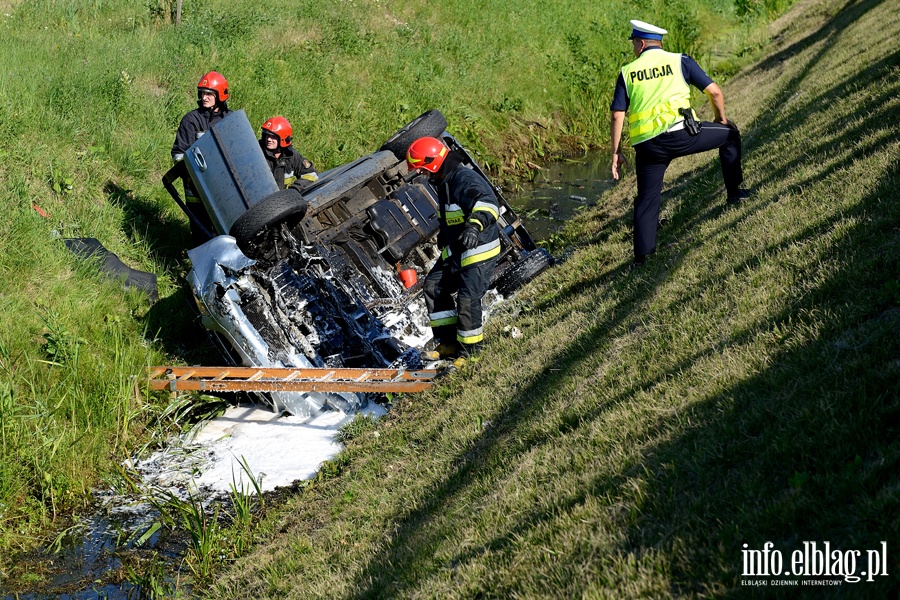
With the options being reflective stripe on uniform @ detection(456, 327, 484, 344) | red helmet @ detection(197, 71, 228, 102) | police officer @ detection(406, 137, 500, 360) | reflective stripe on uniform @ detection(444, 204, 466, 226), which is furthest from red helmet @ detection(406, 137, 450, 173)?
red helmet @ detection(197, 71, 228, 102)

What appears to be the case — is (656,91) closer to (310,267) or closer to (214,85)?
(310,267)

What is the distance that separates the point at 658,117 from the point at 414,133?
2934 mm

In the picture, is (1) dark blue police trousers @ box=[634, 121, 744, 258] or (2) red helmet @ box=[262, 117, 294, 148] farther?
(2) red helmet @ box=[262, 117, 294, 148]

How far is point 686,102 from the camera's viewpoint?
243 inches

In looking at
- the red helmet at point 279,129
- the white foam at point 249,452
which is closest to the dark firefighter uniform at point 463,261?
the white foam at point 249,452

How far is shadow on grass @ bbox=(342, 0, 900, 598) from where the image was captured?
271 centimetres

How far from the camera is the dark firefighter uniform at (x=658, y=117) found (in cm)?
616

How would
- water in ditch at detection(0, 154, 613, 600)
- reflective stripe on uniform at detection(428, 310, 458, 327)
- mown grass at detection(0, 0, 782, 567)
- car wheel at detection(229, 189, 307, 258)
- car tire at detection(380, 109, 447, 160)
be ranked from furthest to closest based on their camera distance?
car tire at detection(380, 109, 447, 160)
car wheel at detection(229, 189, 307, 258)
reflective stripe on uniform at detection(428, 310, 458, 327)
mown grass at detection(0, 0, 782, 567)
water in ditch at detection(0, 154, 613, 600)

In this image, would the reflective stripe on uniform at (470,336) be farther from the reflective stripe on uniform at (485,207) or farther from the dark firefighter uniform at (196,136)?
the dark firefighter uniform at (196,136)

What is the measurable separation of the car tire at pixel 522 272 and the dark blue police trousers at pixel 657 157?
1314mm

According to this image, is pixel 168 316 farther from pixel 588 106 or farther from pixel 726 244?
pixel 588 106

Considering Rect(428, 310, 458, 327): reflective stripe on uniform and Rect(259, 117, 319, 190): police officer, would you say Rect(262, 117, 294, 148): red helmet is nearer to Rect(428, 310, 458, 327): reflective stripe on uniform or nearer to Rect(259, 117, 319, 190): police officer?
Rect(259, 117, 319, 190): police officer

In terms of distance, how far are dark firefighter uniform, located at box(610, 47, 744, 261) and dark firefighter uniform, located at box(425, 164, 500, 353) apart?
3.80ft

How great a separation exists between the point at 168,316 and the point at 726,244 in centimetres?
553
